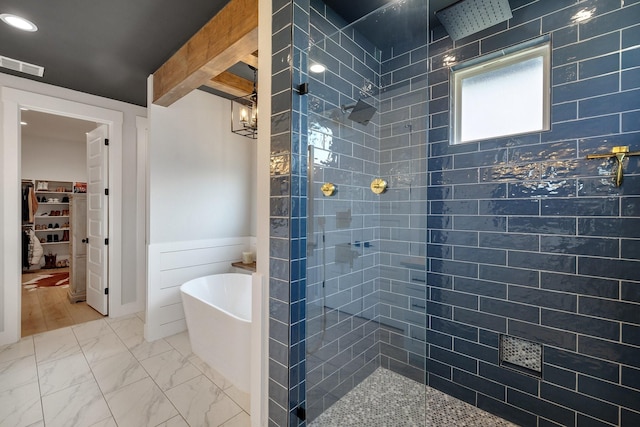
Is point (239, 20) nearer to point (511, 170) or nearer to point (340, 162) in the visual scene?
→ point (340, 162)

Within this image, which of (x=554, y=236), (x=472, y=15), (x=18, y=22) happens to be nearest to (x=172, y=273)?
(x=18, y=22)

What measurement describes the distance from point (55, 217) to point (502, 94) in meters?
8.25

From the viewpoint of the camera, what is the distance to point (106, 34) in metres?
2.08

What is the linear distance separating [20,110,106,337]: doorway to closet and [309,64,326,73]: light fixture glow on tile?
3124 mm

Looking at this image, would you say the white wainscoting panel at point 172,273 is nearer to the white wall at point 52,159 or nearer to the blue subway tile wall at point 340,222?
the blue subway tile wall at point 340,222

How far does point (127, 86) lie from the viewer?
2949 mm

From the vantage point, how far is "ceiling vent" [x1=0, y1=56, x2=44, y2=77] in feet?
7.91

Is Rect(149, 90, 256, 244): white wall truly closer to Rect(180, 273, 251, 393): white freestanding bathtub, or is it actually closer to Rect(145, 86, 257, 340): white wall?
Rect(145, 86, 257, 340): white wall

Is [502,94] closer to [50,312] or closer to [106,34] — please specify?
[106,34]

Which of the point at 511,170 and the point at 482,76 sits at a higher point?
the point at 482,76

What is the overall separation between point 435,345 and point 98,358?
2823 mm

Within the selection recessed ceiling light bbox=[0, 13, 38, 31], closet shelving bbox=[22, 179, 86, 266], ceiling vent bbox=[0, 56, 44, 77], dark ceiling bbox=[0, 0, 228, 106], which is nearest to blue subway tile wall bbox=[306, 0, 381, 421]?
dark ceiling bbox=[0, 0, 228, 106]

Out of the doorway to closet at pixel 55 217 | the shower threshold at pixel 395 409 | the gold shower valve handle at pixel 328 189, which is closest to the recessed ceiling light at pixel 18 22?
the doorway to closet at pixel 55 217

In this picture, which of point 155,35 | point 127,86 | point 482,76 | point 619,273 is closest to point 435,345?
point 619,273
